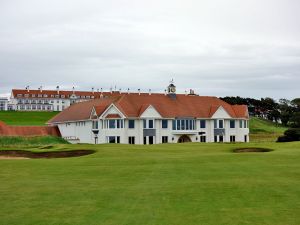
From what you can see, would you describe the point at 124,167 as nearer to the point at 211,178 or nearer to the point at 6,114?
the point at 211,178

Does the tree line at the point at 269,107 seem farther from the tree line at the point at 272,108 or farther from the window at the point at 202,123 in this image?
the window at the point at 202,123

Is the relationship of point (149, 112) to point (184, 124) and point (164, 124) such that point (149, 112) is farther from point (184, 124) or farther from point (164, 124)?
point (184, 124)

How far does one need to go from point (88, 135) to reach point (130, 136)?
391 inches

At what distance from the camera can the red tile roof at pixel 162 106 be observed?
77.7 meters

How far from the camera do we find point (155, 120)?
7806cm

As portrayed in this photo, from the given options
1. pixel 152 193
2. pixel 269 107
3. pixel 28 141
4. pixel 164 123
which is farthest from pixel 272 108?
pixel 152 193

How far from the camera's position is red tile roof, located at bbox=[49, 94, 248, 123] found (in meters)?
77.7

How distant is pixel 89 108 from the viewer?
8681 cm

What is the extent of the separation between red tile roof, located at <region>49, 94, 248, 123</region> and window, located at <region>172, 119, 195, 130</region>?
102 centimetres

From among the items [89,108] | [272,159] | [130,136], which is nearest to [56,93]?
[89,108]

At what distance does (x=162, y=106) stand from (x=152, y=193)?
62442mm

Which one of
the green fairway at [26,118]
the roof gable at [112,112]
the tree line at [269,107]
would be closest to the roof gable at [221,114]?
the roof gable at [112,112]

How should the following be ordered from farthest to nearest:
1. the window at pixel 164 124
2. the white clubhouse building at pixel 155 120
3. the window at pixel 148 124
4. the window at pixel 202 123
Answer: the window at pixel 202 123, the window at pixel 164 124, the window at pixel 148 124, the white clubhouse building at pixel 155 120

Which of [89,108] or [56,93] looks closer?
[89,108]
